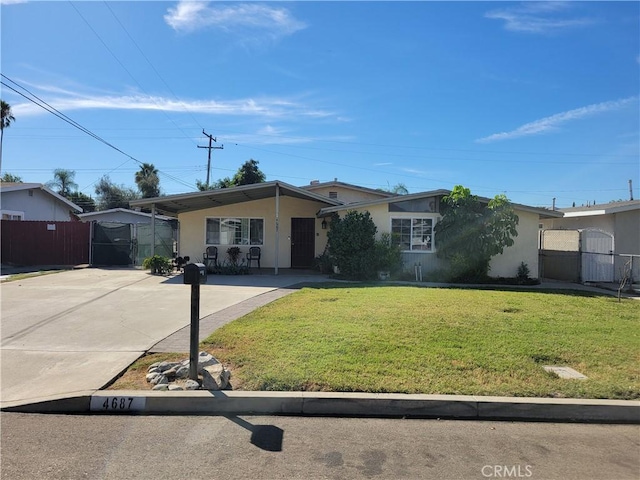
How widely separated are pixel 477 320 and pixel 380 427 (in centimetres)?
428

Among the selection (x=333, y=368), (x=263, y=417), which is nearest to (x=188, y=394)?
(x=263, y=417)

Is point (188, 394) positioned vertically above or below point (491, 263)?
below

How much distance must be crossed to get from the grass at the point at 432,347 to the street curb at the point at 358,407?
0.22 meters

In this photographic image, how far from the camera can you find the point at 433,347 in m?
6.15

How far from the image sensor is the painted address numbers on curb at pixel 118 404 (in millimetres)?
4508

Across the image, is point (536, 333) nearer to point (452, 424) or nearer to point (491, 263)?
point (452, 424)

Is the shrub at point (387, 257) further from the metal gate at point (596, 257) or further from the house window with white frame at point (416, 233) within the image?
the metal gate at point (596, 257)

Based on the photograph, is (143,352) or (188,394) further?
(143,352)

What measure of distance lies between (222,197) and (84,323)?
1036 centimetres

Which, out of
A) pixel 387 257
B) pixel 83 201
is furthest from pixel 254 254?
pixel 83 201

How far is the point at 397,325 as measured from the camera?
724 cm

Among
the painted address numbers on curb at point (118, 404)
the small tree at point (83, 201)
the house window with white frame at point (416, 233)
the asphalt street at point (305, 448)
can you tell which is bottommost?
the asphalt street at point (305, 448)

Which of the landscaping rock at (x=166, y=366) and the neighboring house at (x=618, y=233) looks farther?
the neighboring house at (x=618, y=233)

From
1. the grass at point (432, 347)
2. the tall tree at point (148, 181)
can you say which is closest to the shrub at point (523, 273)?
the grass at point (432, 347)
